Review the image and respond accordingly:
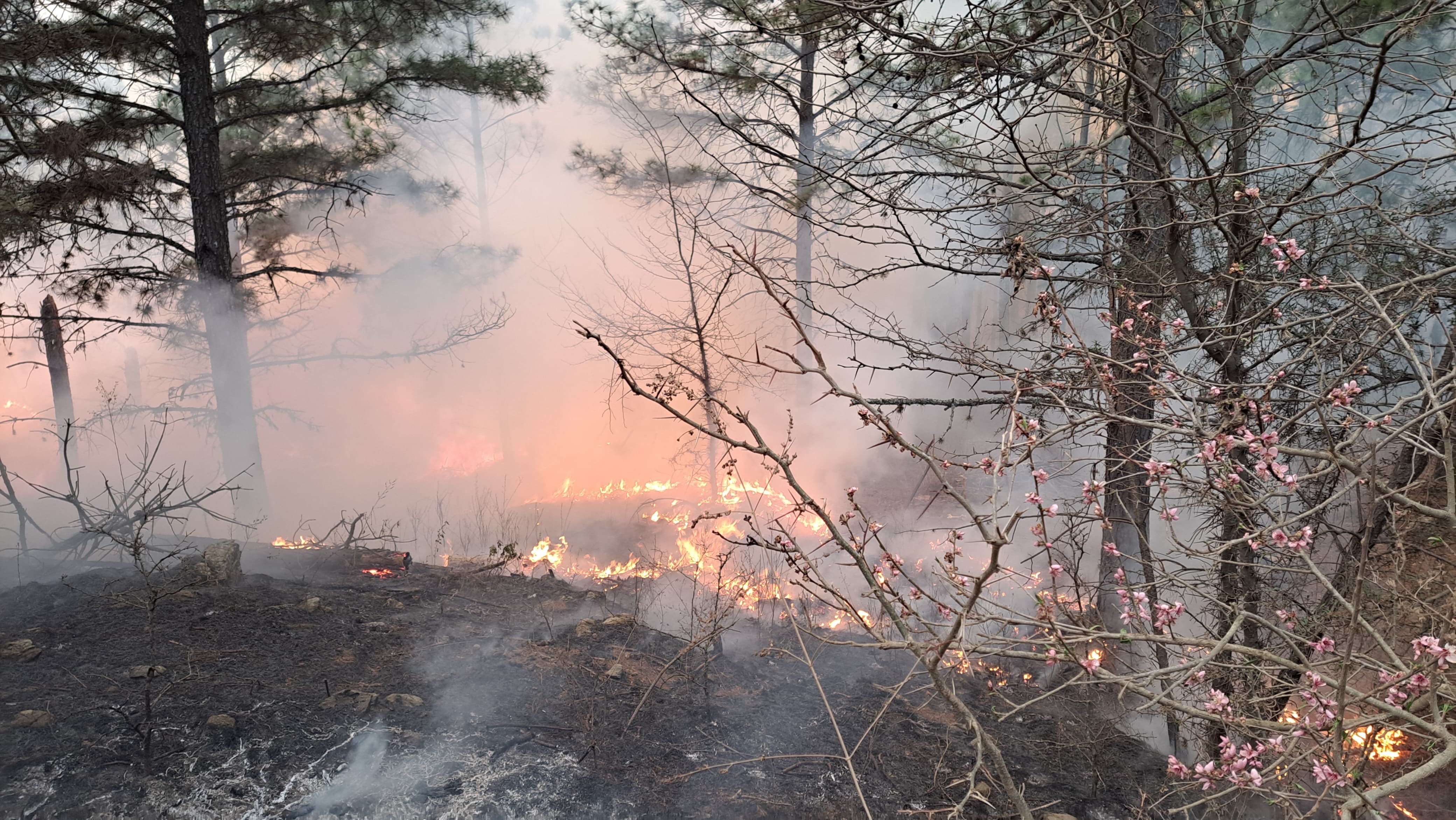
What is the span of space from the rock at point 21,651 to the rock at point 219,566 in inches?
48.7

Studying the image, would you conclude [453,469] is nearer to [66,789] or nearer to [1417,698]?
[66,789]

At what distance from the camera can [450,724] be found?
4660mm

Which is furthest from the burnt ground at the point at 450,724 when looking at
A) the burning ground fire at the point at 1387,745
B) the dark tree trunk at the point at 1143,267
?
the dark tree trunk at the point at 1143,267

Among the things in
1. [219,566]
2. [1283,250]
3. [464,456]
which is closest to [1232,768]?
[1283,250]

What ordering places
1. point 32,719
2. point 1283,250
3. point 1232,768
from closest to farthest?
point 1232,768
point 1283,250
point 32,719

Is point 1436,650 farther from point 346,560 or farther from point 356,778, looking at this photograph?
point 346,560

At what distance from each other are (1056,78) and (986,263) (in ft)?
7.43

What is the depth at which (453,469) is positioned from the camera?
16.5 metres

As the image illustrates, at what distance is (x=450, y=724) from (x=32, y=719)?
211 cm

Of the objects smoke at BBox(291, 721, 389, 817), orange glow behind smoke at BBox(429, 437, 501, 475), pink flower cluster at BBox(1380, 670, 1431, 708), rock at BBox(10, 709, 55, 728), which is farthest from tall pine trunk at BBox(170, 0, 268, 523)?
pink flower cluster at BBox(1380, 670, 1431, 708)

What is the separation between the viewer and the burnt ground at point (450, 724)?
3.96m

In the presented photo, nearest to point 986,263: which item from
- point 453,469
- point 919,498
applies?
point 919,498

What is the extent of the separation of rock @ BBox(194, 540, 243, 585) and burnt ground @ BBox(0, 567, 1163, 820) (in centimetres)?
A: 12

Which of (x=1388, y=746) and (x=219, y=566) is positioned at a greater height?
(x=219, y=566)
